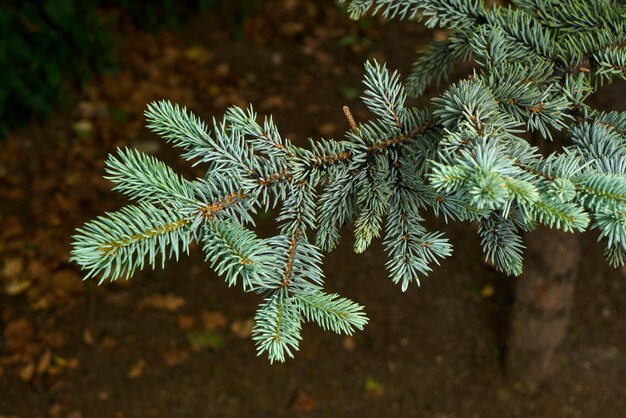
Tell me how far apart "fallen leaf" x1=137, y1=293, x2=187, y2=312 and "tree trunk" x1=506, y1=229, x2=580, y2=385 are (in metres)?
1.56

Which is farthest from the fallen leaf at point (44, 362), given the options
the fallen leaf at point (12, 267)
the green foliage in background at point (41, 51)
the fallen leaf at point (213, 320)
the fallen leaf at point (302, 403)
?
the green foliage in background at point (41, 51)

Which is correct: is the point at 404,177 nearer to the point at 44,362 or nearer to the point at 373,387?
the point at 373,387

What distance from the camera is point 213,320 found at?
297 centimetres

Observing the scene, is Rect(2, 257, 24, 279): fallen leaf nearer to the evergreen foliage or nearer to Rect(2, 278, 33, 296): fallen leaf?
Rect(2, 278, 33, 296): fallen leaf

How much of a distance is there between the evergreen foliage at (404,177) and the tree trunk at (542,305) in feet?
3.90

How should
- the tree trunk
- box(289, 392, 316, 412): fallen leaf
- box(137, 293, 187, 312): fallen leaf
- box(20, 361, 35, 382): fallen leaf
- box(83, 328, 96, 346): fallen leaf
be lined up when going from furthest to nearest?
box(137, 293, 187, 312): fallen leaf
box(83, 328, 96, 346): fallen leaf
box(20, 361, 35, 382): fallen leaf
box(289, 392, 316, 412): fallen leaf
the tree trunk

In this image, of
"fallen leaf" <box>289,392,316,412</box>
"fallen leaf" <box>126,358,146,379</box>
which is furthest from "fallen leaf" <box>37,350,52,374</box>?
"fallen leaf" <box>289,392,316,412</box>

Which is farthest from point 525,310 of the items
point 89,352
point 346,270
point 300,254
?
point 89,352

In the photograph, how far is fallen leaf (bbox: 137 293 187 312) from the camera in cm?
303

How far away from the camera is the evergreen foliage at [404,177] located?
951 millimetres

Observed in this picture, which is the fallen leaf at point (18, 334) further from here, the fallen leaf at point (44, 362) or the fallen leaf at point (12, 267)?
the fallen leaf at point (12, 267)

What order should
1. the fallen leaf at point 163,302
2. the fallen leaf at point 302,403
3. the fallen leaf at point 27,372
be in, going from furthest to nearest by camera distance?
the fallen leaf at point 163,302 → the fallen leaf at point 27,372 → the fallen leaf at point 302,403

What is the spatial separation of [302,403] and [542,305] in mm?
1094

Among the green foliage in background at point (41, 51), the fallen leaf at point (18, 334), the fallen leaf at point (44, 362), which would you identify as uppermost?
the green foliage in background at point (41, 51)
